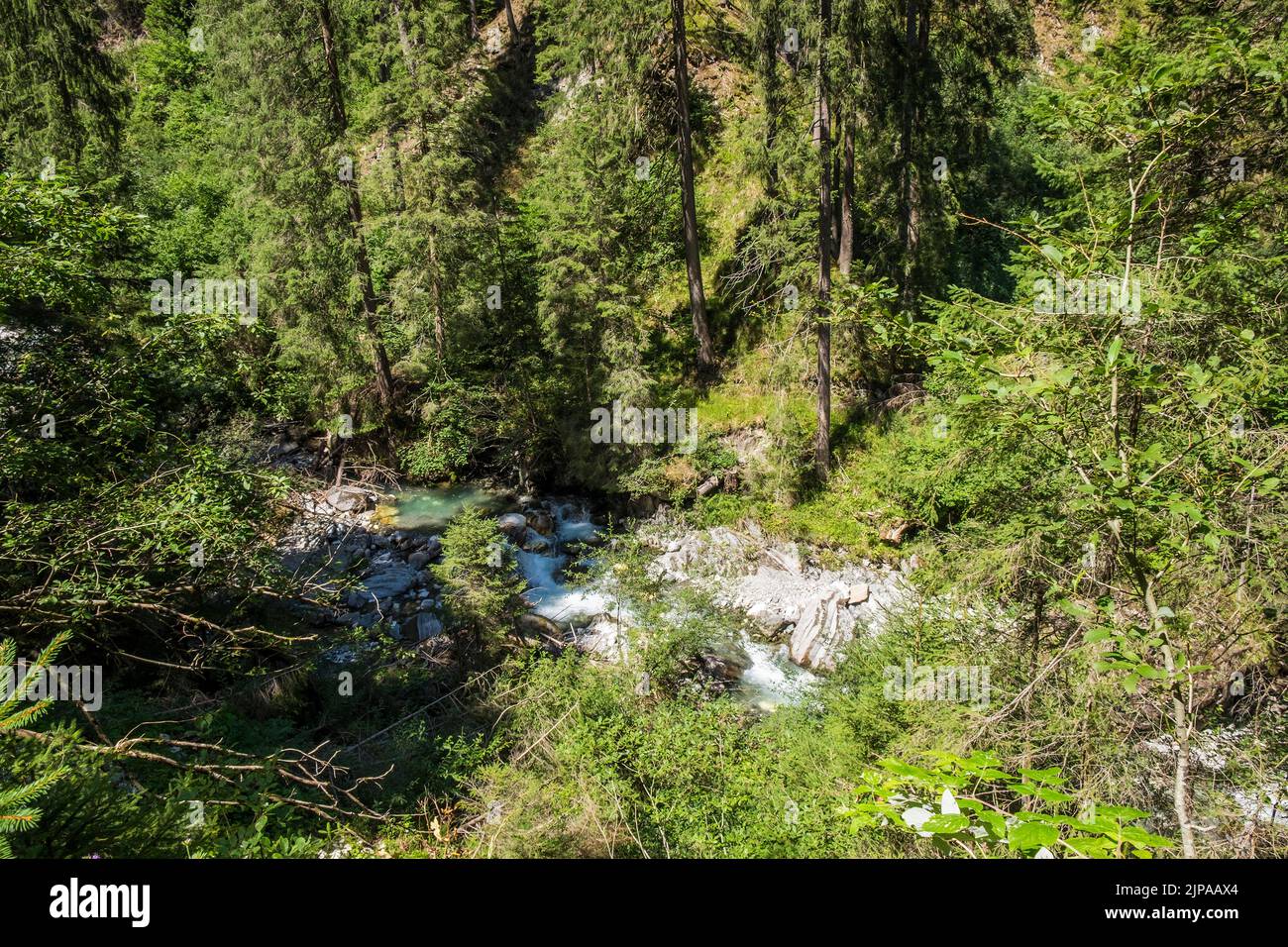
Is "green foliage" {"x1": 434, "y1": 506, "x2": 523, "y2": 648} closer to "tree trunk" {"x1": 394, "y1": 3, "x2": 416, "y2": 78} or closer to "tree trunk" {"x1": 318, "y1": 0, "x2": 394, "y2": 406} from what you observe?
"tree trunk" {"x1": 318, "y1": 0, "x2": 394, "y2": 406}

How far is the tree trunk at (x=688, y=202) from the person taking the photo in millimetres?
15703

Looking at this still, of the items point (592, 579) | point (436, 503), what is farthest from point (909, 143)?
point (436, 503)

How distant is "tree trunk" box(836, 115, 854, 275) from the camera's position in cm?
1584

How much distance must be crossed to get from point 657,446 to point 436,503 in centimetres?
637

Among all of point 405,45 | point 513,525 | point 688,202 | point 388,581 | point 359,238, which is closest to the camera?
point 388,581

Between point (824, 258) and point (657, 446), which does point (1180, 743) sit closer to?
point (824, 258)

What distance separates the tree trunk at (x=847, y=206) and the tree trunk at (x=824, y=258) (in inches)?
74.4

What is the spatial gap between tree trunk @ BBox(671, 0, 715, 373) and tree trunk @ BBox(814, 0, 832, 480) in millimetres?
3894

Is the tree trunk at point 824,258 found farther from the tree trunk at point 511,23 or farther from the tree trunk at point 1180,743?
the tree trunk at point 511,23

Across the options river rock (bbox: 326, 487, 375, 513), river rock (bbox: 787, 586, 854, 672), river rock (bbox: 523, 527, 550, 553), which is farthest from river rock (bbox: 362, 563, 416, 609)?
river rock (bbox: 787, 586, 854, 672)

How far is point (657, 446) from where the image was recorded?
16.7m

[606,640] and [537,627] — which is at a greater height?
[537,627]
